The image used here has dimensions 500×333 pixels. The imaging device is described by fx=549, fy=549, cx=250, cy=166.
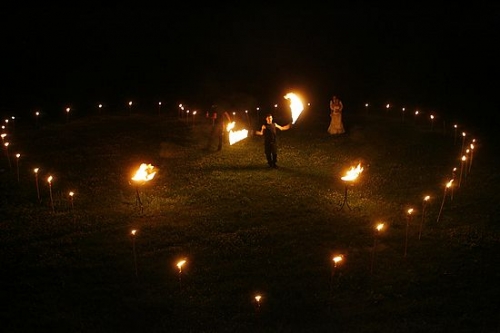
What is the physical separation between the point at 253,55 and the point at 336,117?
17037 mm

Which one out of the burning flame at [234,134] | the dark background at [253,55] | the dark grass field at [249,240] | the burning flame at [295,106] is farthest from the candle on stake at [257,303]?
the dark background at [253,55]

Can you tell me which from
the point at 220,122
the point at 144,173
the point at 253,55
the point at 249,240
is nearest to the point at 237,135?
the point at 220,122

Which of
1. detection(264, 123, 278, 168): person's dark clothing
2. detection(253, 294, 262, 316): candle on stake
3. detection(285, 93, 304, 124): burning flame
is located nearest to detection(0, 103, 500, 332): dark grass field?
detection(253, 294, 262, 316): candle on stake

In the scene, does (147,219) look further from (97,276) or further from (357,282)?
(357,282)

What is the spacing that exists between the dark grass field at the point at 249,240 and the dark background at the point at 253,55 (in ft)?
31.0

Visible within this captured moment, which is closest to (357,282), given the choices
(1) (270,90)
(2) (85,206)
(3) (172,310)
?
(3) (172,310)

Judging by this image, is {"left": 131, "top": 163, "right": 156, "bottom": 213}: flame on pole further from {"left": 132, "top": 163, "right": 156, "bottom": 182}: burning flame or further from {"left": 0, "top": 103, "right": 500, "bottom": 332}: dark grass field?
{"left": 0, "top": 103, "right": 500, "bottom": 332}: dark grass field

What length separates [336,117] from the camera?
66.9 feet

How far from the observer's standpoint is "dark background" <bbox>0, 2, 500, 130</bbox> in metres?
29.0

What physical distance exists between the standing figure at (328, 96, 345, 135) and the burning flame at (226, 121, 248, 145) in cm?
342

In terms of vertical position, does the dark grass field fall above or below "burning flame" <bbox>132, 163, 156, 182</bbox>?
below

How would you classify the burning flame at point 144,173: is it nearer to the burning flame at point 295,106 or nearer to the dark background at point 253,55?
the burning flame at point 295,106

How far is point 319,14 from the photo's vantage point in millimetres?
42250

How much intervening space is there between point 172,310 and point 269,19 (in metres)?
35.0
